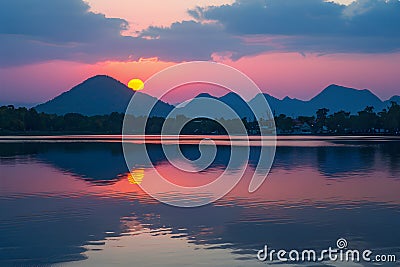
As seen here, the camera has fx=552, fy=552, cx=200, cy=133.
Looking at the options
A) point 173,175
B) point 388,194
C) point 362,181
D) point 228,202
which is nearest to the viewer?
point 228,202

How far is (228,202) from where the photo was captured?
27734 mm

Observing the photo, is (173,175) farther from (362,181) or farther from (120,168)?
(362,181)

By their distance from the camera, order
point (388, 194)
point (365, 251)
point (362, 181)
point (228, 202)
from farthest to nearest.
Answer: point (362, 181) → point (388, 194) → point (228, 202) → point (365, 251)

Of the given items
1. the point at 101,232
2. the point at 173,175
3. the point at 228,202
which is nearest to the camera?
the point at 101,232

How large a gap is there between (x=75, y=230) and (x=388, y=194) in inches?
694

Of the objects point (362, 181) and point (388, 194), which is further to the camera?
point (362, 181)

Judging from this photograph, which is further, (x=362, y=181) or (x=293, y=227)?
(x=362, y=181)

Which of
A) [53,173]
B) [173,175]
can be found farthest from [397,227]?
[53,173]

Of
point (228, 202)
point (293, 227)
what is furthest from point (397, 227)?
point (228, 202)

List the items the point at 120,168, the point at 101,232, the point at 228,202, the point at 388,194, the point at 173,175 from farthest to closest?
the point at 120,168, the point at 173,175, the point at 388,194, the point at 228,202, the point at 101,232

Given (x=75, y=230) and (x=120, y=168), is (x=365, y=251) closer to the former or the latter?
(x=75, y=230)

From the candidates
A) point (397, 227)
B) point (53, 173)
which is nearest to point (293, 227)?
point (397, 227)

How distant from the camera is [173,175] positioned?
42.2 metres

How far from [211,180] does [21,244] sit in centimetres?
2126
